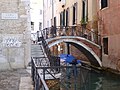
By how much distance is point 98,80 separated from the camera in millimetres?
16719

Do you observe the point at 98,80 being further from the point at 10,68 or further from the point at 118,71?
the point at 10,68

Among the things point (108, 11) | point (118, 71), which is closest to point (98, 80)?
point (118, 71)

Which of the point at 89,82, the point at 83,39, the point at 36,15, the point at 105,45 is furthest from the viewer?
the point at 36,15

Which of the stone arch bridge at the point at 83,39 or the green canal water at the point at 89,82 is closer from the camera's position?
the green canal water at the point at 89,82

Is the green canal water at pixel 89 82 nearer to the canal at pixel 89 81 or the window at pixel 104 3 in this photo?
the canal at pixel 89 81

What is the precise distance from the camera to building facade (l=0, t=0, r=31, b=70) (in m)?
13.4

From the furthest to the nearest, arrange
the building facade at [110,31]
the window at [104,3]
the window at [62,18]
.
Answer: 1. the window at [62,18]
2. the window at [104,3]
3. the building facade at [110,31]

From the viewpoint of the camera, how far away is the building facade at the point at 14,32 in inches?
526

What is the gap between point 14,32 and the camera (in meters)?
13.4

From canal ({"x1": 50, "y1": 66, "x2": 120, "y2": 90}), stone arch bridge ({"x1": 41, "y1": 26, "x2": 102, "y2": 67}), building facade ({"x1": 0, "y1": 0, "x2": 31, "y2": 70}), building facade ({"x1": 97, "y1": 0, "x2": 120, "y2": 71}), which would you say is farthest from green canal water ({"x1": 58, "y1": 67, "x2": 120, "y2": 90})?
building facade ({"x1": 0, "y1": 0, "x2": 31, "y2": 70})

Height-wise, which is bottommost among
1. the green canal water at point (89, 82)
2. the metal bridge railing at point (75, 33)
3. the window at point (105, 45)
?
the green canal water at point (89, 82)

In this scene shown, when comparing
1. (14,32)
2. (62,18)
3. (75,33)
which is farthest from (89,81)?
(62,18)

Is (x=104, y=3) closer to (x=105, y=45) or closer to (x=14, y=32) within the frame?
(x=105, y=45)

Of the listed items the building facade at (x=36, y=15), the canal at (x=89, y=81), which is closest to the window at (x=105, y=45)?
the canal at (x=89, y=81)
